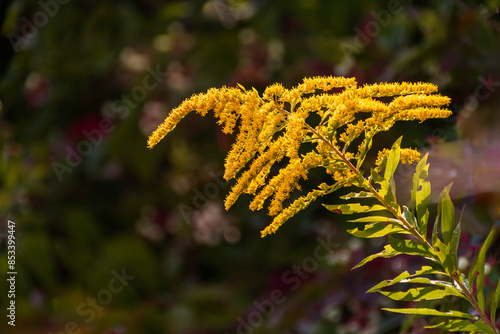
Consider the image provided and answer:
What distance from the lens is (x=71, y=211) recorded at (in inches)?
66.5

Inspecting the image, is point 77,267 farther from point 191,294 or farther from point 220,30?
point 220,30

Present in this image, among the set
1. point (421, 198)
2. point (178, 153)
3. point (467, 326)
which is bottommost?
point (467, 326)

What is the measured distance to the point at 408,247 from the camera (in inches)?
20.4

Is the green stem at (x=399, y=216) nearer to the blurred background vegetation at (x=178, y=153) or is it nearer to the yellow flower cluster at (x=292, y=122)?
the yellow flower cluster at (x=292, y=122)

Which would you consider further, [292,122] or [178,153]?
[178,153]

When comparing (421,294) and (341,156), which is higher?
(341,156)

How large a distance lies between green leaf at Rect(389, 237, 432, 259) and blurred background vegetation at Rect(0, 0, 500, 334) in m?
0.46

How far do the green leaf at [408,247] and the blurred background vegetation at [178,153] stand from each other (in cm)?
46

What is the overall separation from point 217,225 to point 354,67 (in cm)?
71

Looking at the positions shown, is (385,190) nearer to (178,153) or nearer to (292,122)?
(292,122)

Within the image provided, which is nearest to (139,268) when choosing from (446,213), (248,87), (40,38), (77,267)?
(77,267)

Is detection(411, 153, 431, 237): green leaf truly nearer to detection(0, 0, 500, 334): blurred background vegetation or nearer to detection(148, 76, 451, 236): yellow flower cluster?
detection(148, 76, 451, 236): yellow flower cluster

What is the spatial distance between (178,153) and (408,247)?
1.43 m

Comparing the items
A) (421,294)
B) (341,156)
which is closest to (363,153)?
(341,156)
